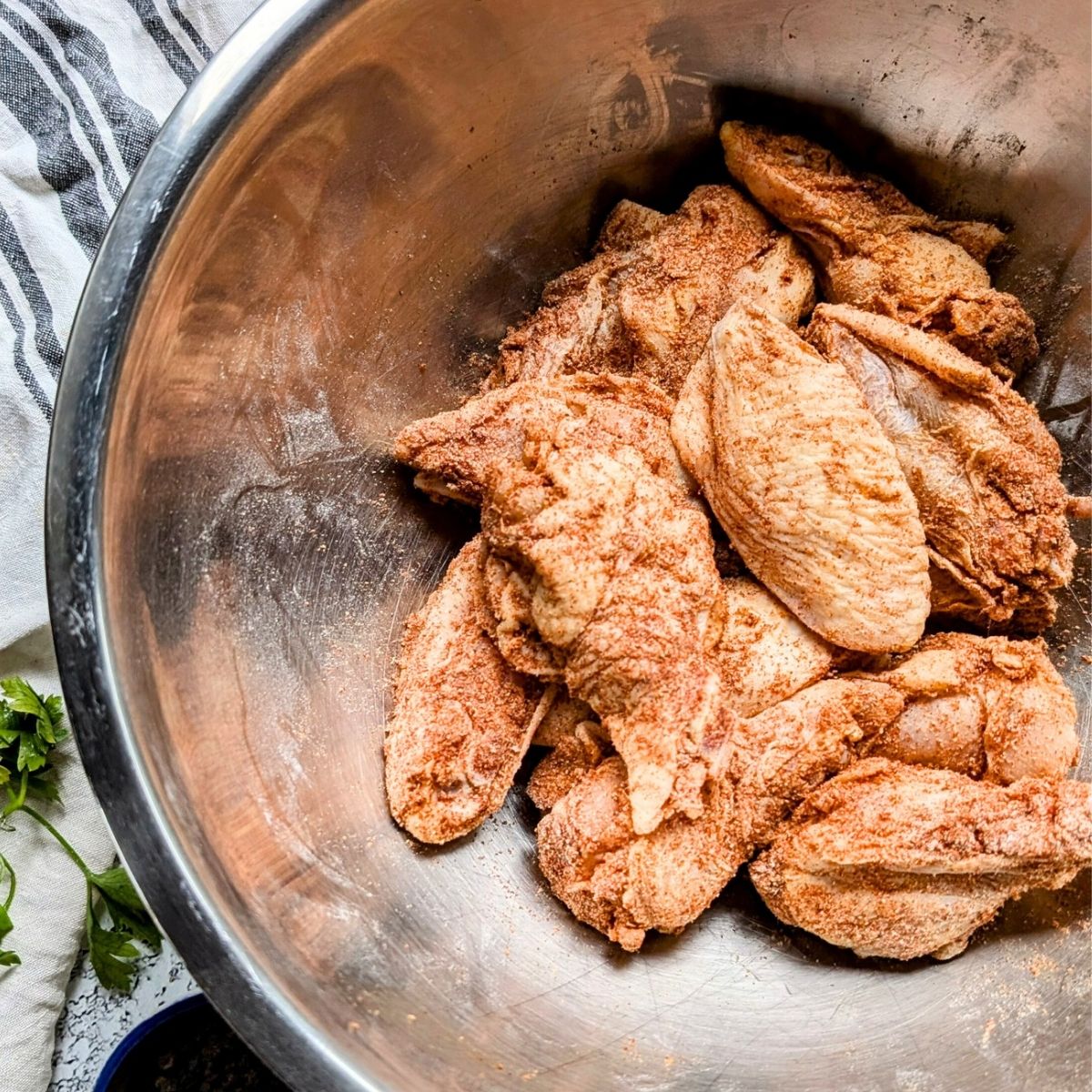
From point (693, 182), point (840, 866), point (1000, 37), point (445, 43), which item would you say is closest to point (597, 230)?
point (693, 182)

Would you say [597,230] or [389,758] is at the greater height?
[597,230]

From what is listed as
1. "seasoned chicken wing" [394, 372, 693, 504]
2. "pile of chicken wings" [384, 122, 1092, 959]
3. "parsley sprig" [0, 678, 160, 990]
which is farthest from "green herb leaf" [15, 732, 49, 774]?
"seasoned chicken wing" [394, 372, 693, 504]

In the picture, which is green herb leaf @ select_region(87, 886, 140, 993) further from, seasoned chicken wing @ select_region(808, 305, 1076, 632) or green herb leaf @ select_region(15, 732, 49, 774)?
seasoned chicken wing @ select_region(808, 305, 1076, 632)

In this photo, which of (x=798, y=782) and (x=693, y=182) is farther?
(x=693, y=182)

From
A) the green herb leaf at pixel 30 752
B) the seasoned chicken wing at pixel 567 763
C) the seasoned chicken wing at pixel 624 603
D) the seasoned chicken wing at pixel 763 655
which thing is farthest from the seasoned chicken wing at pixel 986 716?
the green herb leaf at pixel 30 752

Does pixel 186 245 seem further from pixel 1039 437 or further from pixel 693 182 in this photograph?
pixel 1039 437

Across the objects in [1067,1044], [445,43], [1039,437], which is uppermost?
[445,43]

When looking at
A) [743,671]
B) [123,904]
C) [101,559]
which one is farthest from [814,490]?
[123,904]
